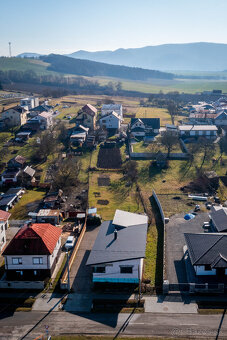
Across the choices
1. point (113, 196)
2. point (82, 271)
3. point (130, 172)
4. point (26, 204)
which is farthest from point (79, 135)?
point (82, 271)

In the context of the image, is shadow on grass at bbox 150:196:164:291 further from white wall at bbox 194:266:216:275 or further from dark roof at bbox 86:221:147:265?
white wall at bbox 194:266:216:275

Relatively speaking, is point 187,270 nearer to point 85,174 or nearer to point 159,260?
point 159,260

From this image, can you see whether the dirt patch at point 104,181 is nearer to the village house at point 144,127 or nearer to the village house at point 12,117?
the village house at point 144,127

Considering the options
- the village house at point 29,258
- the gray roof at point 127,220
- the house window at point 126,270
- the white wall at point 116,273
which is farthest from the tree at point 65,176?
the house window at point 126,270

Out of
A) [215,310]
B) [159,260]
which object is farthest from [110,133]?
[215,310]

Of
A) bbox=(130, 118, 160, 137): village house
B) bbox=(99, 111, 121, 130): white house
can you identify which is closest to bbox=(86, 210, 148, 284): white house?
bbox=(130, 118, 160, 137): village house

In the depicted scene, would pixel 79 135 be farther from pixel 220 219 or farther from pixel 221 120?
pixel 220 219
